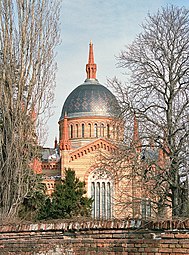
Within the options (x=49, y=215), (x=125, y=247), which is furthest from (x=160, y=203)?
(x=49, y=215)

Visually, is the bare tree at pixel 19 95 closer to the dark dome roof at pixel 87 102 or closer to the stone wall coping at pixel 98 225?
the stone wall coping at pixel 98 225

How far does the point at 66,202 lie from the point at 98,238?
24.9 metres

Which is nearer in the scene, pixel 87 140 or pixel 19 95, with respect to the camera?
pixel 19 95

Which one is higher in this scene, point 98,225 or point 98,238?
point 98,225

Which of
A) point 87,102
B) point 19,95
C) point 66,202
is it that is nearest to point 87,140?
point 87,102

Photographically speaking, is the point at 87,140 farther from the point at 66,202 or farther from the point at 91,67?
the point at 66,202

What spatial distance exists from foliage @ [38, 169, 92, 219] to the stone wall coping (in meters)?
21.4

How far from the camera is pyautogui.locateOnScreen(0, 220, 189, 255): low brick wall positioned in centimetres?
632

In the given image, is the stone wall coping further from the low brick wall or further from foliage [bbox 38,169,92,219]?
foliage [bbox 38,169,92,219]

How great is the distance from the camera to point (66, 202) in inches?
1259

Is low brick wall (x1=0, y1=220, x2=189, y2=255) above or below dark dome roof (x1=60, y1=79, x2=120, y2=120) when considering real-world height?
below

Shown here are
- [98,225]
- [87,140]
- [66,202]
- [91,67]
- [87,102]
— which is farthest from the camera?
[91,67]

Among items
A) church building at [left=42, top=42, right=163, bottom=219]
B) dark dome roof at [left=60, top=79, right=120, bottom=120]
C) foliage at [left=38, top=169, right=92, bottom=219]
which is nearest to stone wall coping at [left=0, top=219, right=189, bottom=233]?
foliage at [left=38, top=169, right=92, bottom=219]

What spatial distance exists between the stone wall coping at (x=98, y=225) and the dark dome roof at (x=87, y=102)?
41.2 metres
